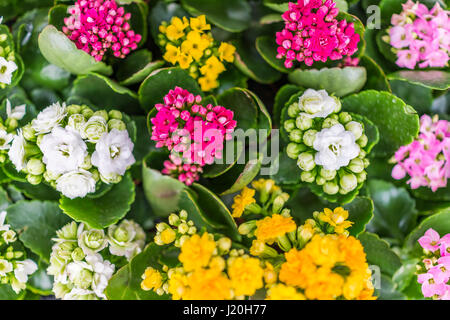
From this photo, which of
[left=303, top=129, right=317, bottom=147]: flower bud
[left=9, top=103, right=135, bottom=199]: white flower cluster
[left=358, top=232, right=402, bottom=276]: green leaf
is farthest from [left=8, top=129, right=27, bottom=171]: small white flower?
[left=358, top=232, right=402, bottom=276]: green leaf

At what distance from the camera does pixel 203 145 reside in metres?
0.97

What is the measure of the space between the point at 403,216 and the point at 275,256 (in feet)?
1.66

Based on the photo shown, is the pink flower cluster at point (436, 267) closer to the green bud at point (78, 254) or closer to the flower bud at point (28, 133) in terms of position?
the green bud at point (78, 254)

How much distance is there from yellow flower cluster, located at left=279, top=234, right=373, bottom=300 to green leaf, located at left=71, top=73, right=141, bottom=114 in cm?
64

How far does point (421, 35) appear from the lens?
1.12 metres

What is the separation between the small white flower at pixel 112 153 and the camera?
0.97 metres

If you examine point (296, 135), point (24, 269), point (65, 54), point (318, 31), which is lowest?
point (24, 269)

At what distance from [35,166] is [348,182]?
768 millimetres

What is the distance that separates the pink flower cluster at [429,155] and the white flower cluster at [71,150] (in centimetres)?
79

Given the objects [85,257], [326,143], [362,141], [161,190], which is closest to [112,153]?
[161,190]

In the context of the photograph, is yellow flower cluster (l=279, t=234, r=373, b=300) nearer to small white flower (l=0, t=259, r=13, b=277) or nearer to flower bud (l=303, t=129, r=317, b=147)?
flower bud (l=303, t=129, r=317, b=147)

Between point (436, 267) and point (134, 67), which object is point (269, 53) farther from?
point (436, 267)

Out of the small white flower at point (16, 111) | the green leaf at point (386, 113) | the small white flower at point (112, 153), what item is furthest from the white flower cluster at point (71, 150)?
the green leaf at point (386, 113)

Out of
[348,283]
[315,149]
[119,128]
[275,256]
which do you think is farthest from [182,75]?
[348,283]
